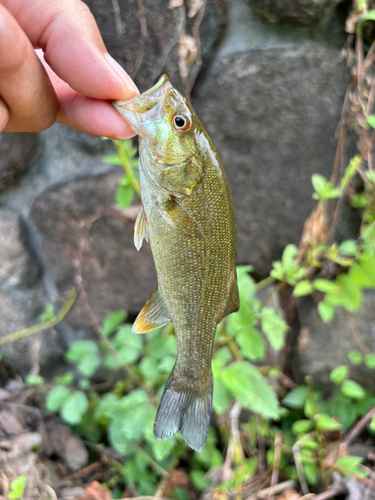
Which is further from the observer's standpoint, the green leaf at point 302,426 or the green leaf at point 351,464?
the green leaf at point 302,426

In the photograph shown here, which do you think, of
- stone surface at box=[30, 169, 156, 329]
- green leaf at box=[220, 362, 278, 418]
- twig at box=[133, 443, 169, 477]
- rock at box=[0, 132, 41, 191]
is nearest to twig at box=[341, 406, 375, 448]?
green leaf at box=[220, 362, 278, 418]

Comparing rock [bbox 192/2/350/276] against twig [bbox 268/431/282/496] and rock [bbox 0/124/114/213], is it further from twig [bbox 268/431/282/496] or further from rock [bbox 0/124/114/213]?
twig [bbox 268/431/282/496]

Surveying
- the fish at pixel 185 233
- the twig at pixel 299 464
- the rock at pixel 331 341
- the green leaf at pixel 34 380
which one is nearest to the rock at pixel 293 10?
the fish at pixel 185 233

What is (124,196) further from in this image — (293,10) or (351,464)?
(351,464)

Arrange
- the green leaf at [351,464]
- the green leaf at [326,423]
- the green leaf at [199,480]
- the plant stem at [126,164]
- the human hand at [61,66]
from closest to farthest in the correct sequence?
the human hand at [61,66], the plant stem at [126,164], the green leaf at [351,464], the green leaf at [326,423], the green leaf at [199,480]

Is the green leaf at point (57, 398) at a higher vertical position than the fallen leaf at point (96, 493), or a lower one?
higher

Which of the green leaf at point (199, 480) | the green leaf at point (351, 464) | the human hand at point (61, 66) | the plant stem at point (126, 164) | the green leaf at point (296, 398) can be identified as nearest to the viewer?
the human hand at point (61, 66)

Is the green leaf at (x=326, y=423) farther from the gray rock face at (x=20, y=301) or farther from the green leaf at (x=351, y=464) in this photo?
the gray rock face at (x=20, y=301)

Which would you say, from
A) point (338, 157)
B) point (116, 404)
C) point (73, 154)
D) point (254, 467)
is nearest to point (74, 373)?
point (116, 404)
